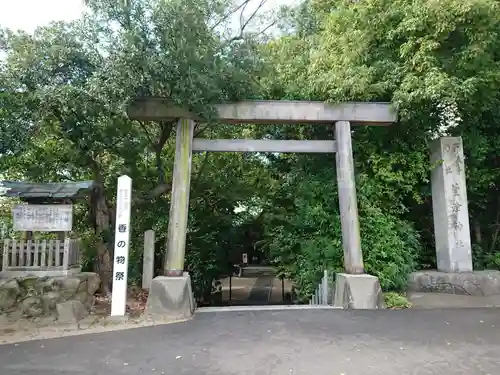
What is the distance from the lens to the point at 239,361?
4.55 metres

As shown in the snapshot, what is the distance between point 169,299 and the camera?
7.01 metres

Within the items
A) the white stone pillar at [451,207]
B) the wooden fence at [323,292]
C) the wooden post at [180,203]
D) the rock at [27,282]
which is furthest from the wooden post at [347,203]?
the rock at [27,282]

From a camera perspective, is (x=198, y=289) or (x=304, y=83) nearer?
(x=304, y=83)

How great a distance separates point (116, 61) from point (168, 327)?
427 cm

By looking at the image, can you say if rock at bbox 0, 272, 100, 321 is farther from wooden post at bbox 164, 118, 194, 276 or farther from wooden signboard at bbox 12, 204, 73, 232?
wooden post at bbox 164, 118, 194, 276

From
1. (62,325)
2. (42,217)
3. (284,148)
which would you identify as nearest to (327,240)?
(284,148)

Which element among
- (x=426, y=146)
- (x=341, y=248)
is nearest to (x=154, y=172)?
(x=341, y=248)

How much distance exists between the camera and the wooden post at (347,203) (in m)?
7.84

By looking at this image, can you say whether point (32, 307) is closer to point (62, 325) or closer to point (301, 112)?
point (62, 325)

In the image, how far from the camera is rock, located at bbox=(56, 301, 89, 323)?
6.52 m

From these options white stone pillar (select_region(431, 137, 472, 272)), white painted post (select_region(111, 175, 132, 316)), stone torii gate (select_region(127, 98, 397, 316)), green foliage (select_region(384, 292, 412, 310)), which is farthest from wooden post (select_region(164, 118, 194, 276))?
white stone pillar (select_region(431, 137, 472, 272))

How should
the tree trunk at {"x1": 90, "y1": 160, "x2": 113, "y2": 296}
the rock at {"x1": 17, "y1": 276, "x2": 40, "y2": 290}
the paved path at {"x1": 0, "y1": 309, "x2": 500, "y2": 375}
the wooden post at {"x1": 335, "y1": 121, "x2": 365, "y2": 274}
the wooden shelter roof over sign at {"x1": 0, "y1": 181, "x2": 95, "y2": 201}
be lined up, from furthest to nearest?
1. the tree trunk at {"x1": 90, "y1": 160, "x2": 113, "y2": 296}
2. the wooden post at {"x1": 335, "y1": 121, "x2": 365, "y2": 274}
3. the wooden shelter roof over sign at {"x1": 0, "y1": 181, "x2": 95, "y2": 201}
4. the rock at {"x1": 17, "y1": 276, "x2": 40, "y2": 290}
5. the paved path at {"x1": 0, "y1": 309, "x2": 500, "y2": 375}

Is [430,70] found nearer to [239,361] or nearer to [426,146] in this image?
[426,146]

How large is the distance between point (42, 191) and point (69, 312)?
2.24 meters
